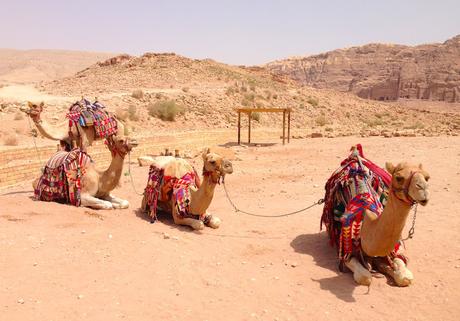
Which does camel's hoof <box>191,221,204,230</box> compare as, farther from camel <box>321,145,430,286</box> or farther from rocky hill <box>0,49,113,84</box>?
rocky hill <box>0,49,113,84</box>

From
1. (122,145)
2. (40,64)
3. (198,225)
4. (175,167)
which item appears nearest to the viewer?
(198,225)

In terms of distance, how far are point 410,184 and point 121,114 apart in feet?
64.5

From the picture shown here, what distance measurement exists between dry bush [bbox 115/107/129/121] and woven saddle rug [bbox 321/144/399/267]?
666 inches

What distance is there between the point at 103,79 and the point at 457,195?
1344 inches

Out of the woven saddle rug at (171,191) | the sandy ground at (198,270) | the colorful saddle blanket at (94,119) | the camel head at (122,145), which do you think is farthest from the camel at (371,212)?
the colorful saddle blanket at (94,119)

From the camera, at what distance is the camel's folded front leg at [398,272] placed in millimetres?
5570

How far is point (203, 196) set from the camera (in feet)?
24.3

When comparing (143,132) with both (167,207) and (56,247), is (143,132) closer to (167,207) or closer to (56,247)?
(167,207)

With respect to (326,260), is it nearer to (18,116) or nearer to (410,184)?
(410,184)

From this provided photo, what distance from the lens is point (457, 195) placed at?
10.2 meters

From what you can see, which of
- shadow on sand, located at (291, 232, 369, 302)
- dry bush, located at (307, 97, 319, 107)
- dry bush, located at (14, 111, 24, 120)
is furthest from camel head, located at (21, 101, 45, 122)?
dry bush, located at (307, 97, 319, 107)

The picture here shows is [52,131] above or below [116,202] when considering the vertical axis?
above

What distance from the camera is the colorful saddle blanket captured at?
30.1 ft

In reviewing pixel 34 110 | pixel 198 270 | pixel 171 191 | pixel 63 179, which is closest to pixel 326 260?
pixel 198 270
